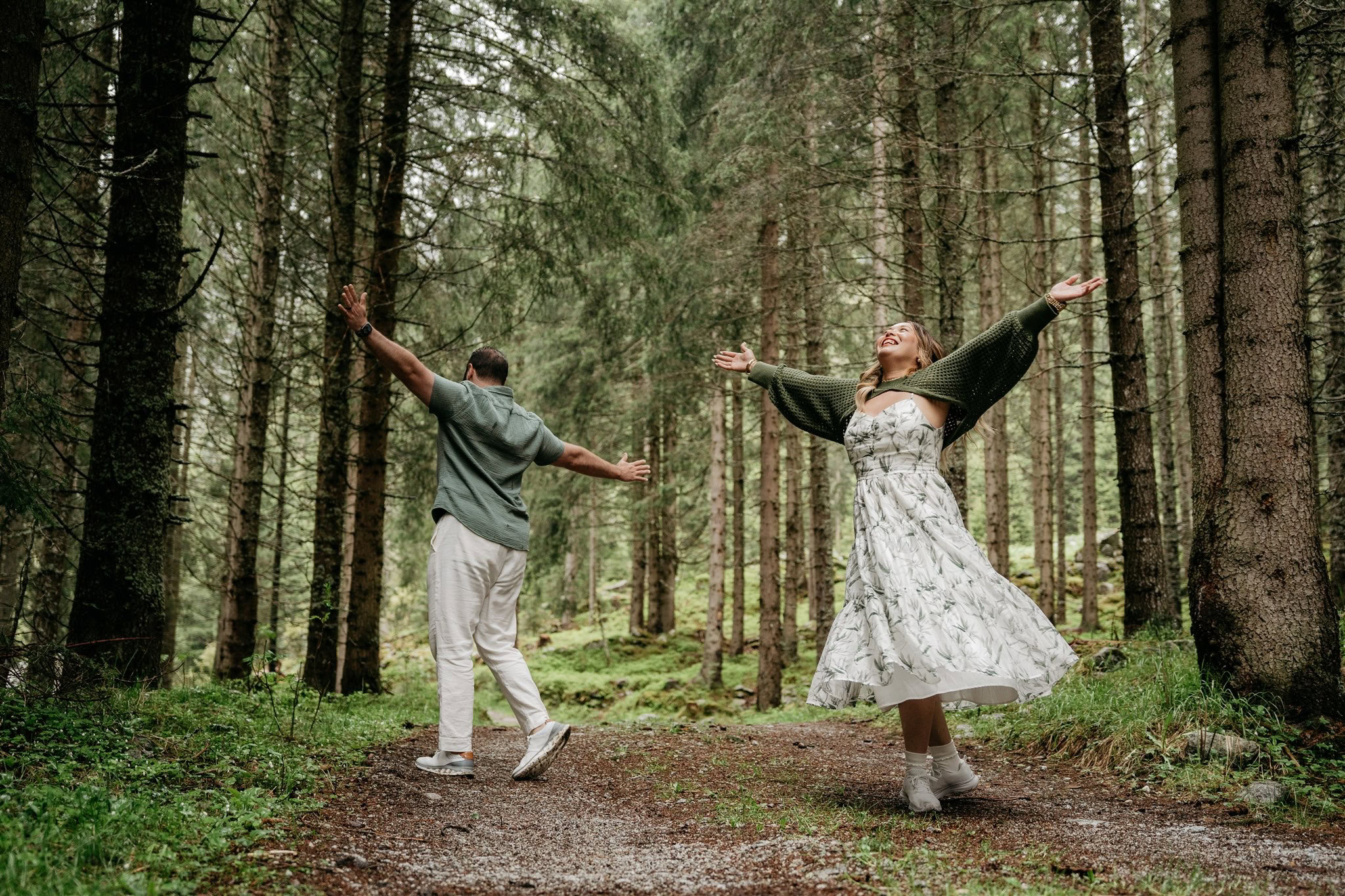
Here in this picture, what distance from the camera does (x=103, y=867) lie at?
2480 millimetres

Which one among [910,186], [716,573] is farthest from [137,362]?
[716,573]

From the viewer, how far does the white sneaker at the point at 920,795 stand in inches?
159

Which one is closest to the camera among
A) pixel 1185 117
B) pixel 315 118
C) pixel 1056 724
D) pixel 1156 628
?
pixel 1185 117

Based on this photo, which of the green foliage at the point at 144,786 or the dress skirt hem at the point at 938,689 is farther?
the dress skirt hem at the point at 938,689

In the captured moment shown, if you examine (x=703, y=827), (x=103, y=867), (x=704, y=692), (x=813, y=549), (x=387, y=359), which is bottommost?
(x=704, y=692)

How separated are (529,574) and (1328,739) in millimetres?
16760

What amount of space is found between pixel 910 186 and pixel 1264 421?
16.1 feet

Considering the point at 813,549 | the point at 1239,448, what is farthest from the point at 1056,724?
the point at 813,549

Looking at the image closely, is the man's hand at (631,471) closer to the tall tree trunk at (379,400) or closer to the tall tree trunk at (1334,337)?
the tall tree trunk at (379,400)

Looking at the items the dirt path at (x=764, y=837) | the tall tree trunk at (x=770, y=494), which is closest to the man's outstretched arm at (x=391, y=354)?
the dirt path at (x=764, y=837)

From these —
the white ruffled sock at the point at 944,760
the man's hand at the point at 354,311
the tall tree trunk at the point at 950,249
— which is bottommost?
the white ruffled sock at the point at 944,760

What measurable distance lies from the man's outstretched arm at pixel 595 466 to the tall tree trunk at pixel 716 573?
946cm

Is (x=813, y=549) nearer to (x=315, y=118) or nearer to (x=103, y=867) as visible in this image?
(x=315, y=118)

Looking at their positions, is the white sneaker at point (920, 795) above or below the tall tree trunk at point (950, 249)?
below
